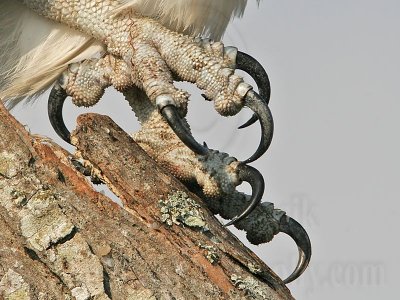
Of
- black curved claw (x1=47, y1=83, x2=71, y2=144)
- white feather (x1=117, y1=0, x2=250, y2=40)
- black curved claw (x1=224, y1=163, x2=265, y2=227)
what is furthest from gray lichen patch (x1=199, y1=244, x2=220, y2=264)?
white feather (x1=117, y1=0, x2=250, y2=40)

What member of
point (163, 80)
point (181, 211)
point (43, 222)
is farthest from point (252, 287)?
point (163, 80)

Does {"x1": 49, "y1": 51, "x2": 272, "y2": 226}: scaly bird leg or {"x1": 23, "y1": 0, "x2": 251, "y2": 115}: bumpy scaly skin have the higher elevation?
{"x1": 23, "y1": 0, "x2": 251, "y2": 115}: bumpy scaly skin

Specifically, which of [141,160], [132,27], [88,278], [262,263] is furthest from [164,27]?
[88,278]

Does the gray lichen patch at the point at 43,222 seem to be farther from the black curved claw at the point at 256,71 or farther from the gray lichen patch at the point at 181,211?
the black curved claw at the point at 256,71

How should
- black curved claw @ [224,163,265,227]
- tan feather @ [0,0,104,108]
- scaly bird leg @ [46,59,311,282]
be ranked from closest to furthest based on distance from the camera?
1. black curved claw @ [224,163,265,227]
2. scaly bird leg @ [46,59,311,282]
3. tan feather @ [0,0,104,108]

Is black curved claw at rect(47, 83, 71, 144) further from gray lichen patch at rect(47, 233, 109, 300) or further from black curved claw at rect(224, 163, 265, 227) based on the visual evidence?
gray lichen patch at rect(47, 233, 109, 300)

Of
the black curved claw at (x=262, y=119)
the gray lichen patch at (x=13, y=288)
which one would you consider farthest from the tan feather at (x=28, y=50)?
the gray lichen patch at (x=13, y=288)

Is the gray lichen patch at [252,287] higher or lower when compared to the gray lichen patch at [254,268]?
lower
